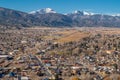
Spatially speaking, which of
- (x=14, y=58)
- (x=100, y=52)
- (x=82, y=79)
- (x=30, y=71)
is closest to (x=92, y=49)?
(x=100, y=52)

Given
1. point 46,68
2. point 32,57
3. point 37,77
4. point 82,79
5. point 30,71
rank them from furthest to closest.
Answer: point 32,57 < point 46,68 < point 30,71 < point 37,77 < point 82,79

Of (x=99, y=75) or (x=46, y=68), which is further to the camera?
(x=46, y=68)

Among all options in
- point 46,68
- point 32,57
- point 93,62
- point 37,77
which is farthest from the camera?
point 32,57

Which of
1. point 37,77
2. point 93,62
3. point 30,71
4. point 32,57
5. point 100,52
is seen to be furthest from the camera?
point 100,52

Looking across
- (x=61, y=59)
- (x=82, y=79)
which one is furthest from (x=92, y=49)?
(x=82, y=79)

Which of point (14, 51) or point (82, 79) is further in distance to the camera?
point (14, 51)

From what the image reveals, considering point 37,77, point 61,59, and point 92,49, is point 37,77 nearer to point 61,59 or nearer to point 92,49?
point 61,59

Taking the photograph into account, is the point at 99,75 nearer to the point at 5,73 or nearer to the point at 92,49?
the point at 5,73

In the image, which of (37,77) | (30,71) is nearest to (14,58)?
(30,71)

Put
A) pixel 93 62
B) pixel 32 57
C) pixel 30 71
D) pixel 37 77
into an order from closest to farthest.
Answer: pixel 37 77
pixel 30 71
pixel 93 62
pixel 32 57
